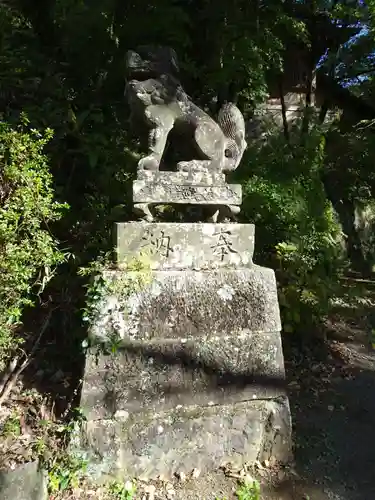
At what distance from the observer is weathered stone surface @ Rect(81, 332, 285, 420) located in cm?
240

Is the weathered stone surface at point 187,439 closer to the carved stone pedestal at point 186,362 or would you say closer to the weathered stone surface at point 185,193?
the carved stone pedestal at point 186,362

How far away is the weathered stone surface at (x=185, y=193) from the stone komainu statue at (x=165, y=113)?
139 millimetres

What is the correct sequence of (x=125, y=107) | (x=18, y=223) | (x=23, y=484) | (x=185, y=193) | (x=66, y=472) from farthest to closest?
(x=125, y=107) < (x=18, y=223) < (x=185, y=193) < (x=66, y=472) < (x=23, y=484)

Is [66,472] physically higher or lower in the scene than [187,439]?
lower

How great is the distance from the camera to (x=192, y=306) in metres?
2.57

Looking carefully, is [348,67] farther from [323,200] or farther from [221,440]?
[221,440]

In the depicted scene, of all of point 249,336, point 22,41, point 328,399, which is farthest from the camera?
point 22,41

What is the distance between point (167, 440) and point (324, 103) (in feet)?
29.1

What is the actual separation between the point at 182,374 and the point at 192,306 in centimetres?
43

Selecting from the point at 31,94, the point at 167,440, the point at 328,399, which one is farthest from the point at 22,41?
the point at 328,399

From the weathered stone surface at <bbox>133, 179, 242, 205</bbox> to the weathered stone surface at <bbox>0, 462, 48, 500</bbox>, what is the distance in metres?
1.63

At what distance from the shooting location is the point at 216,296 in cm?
263

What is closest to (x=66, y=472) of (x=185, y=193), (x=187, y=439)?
(x=187, y=439)

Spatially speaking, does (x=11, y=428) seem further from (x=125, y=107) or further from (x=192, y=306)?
(x=125, y=107)
